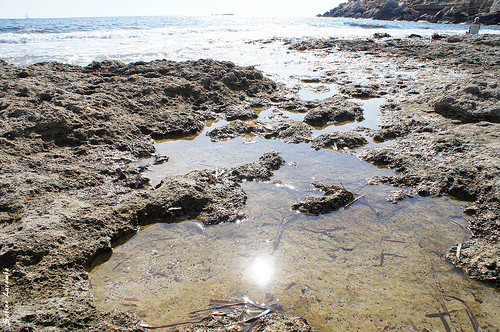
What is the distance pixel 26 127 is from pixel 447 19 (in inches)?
2078

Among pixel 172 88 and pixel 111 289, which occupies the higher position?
pixel 172 88

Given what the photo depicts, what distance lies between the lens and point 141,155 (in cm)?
388

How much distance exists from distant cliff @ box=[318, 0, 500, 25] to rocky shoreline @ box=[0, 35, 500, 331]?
37.8m

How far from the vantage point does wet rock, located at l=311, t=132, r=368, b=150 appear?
420cm

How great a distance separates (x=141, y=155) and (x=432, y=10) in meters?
61.1

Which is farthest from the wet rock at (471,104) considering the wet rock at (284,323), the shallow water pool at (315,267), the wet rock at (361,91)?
the wet rock at (284,323)

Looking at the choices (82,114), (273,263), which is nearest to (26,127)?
(82,114)

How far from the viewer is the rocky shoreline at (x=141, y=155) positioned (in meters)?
1.96

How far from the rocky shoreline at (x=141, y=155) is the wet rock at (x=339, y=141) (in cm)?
2

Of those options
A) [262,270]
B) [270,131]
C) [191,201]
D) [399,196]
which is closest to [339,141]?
[270,131]

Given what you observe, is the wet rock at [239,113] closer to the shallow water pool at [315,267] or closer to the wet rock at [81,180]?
the wet rock at [81,180]

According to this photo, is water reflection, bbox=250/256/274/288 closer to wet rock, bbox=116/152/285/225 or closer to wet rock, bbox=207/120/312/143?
wet rock, bbox=116/152/285/225

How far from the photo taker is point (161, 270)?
2.17 metres

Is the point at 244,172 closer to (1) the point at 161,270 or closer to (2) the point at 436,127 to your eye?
(1) the point at 161,270
